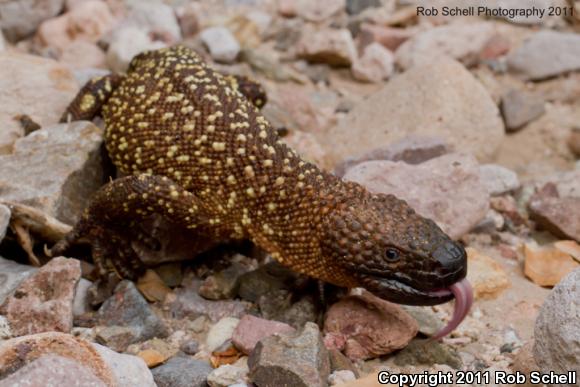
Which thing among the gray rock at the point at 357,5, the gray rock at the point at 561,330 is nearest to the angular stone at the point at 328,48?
the gray rock at the point at 357,5

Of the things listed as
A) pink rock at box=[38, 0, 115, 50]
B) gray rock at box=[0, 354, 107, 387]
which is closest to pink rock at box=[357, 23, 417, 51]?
pink rock at box=[38, 0, 115, 50]

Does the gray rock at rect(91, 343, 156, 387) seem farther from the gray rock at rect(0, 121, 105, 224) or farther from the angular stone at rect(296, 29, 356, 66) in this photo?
the angular stone at rect(296, 29, 356, 66)

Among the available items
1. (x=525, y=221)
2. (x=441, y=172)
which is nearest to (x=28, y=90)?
(x=441, y=172)

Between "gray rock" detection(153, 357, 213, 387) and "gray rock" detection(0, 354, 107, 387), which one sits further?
"gray rock" detection(153, 357, 213, 387)

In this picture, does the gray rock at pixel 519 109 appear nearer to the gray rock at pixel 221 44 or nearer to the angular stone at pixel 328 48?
the angular stone at pixel 328 48

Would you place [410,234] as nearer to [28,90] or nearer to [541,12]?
[28,90]
